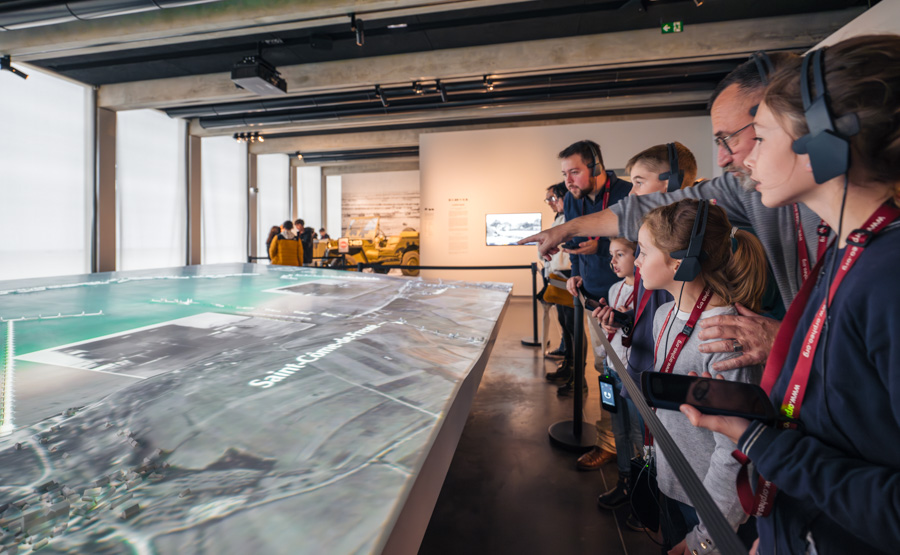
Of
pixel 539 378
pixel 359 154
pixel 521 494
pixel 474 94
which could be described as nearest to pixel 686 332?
pixel 521 494

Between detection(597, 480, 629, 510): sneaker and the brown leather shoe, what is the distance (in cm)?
24

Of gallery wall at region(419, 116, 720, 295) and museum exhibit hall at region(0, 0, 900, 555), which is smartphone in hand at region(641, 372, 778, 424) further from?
gallery wall at region(419, 116, 720, 295)

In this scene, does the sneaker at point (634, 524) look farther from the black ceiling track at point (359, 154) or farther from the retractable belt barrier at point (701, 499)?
the black ceiling track at point (359, 154)

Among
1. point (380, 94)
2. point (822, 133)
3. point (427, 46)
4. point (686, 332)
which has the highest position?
point (427, 46)

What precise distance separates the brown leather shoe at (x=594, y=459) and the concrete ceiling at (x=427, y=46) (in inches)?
174

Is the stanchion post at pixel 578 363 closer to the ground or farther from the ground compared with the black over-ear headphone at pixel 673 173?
closer to the ground

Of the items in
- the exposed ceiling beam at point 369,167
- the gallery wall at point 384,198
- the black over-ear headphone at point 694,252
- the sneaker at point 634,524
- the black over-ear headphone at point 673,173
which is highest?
the exposed ceiling beam at point 369,167

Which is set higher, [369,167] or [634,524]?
[369,167]

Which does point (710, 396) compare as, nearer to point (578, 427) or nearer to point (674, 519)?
point (674, 519)

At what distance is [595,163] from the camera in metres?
2.34

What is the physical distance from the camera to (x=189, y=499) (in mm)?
529

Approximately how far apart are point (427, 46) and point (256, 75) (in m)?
2.45

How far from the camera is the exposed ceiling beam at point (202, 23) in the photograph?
4566mm

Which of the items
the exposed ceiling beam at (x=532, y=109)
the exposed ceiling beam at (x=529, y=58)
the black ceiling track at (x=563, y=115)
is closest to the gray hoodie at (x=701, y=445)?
the exposed ceiling beam at (x=529, y=58)
